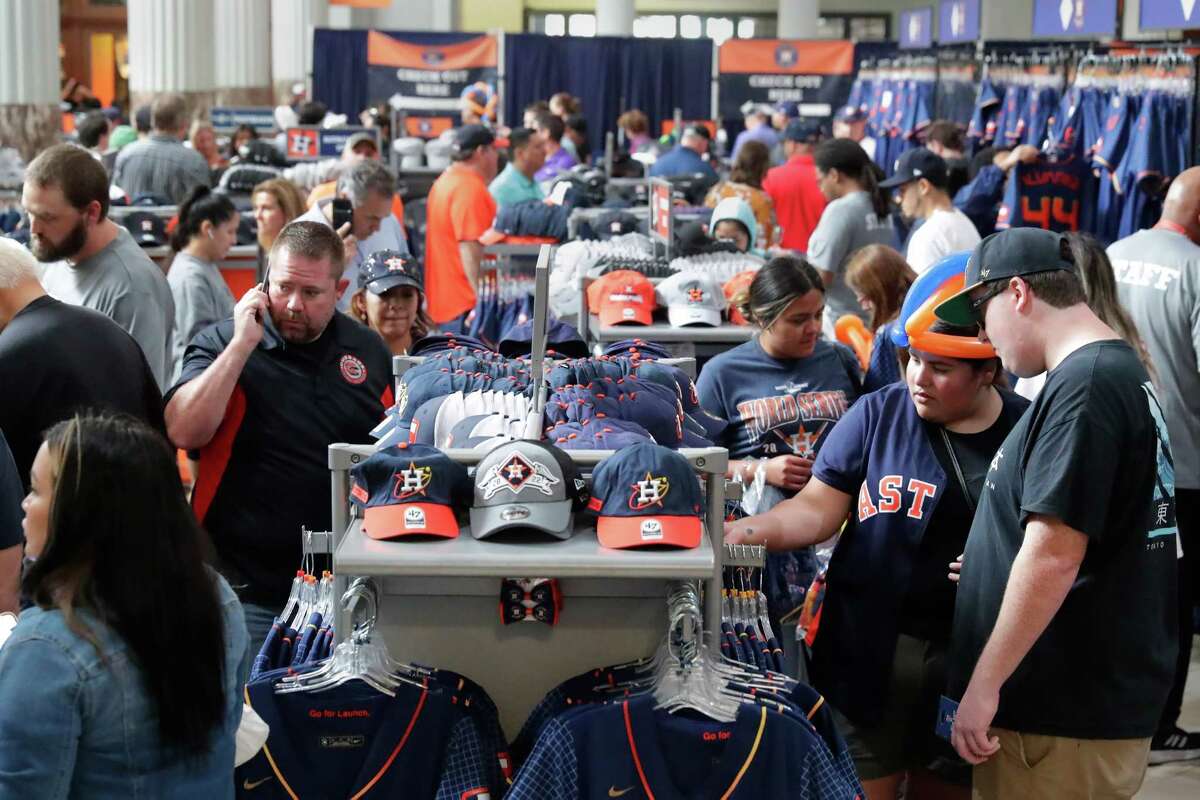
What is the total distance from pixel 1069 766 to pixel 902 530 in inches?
23.2

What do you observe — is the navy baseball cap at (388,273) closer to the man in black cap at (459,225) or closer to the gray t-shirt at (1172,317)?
the gray t-shirt at (1172,317)

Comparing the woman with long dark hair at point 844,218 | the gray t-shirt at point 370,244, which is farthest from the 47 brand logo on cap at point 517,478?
the woman with long dark hair at point 844,218

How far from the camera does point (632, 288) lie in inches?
206

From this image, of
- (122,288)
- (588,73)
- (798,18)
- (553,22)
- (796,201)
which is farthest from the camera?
(553,22)

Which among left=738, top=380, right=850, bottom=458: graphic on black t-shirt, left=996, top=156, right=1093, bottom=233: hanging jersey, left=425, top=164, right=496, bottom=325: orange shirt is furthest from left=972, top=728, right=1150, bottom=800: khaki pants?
left=996, top=156, right=1093, bottom=233: hanging jersey

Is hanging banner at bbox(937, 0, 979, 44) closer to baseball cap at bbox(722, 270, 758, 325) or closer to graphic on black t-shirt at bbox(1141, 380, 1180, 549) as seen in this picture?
baseball cap at bbox(722, 270, 758, 325)

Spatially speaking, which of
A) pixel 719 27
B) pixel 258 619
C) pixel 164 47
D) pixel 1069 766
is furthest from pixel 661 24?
pixel 1069 766

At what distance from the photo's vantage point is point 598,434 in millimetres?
2805

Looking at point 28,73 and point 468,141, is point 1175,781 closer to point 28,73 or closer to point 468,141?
point 468,141

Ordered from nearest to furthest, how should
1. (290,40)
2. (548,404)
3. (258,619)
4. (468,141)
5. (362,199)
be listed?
(548,404)
(258,619)
(362,199)
(468,141)
(290,40)

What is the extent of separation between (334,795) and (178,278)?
329 centimetres

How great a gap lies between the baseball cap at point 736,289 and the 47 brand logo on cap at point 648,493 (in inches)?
108

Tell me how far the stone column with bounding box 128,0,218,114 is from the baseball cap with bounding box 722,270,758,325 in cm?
1292

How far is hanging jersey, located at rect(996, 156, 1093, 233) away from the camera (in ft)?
32.0
